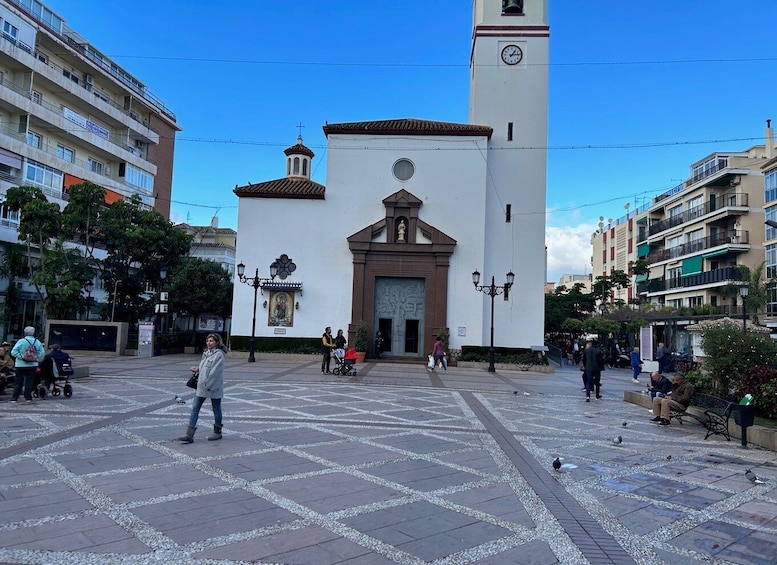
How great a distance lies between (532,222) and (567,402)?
1721 cm

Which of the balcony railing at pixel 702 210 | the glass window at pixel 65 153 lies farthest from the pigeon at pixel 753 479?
the balcony railing at pixel 702 210

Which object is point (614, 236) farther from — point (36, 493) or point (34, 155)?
point (36, 493)

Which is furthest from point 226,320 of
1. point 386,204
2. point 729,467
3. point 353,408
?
point 729,467

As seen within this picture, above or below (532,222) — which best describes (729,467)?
below

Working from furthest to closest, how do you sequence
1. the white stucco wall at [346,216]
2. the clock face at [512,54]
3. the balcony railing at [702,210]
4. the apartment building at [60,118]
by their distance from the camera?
the balcony railing at [702,210] → the clock face at [512,54] → the apartment building at [60,118] → the white stucco wall at [346,216]

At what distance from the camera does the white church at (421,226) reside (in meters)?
29.3

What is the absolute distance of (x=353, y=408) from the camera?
12.2 metres

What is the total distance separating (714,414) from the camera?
1041 centimetres

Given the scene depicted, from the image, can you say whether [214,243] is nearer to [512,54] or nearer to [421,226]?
[421,226]

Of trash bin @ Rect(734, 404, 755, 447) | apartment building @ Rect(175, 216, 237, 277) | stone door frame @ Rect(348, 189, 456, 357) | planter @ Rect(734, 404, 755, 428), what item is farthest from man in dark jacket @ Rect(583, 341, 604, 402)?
apartment building @ Rect(175, 216, 237, 277)

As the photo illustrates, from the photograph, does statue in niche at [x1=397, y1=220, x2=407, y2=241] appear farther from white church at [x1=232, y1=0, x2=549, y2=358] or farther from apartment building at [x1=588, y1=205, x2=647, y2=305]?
apartment building at [x1=588, y1=205, x2=647, y2=305]

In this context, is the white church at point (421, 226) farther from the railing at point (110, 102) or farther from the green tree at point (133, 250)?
the railing at point (110, 102)

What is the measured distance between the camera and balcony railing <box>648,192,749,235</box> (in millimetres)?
43312

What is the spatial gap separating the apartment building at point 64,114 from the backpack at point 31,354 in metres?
23.5
